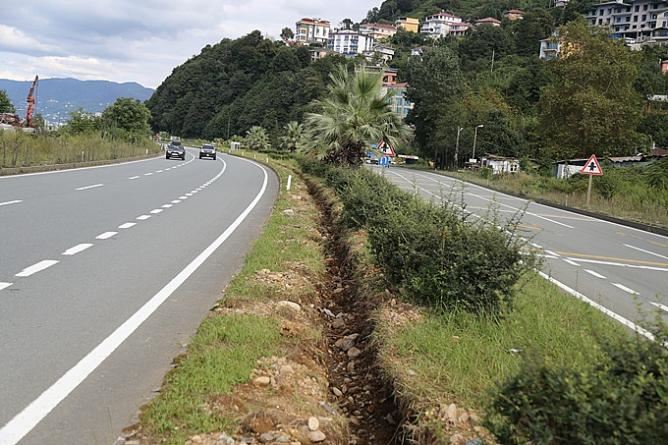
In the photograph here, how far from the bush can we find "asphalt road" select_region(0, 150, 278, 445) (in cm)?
243

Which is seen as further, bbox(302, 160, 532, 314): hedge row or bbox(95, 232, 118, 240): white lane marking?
bbox(95, 232, 118, 240): white lane marking

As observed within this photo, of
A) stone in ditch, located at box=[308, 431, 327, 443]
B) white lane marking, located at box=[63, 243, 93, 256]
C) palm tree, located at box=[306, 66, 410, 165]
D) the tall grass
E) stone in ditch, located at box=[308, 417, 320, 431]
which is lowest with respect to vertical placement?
white lane marking, located at box=[63, 243, 93, 256]

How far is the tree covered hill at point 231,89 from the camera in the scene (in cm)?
11800

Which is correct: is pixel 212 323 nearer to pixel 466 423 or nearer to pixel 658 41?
pixel 466 423

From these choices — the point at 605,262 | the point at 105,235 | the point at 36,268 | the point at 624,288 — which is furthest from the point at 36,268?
the point at 605,262

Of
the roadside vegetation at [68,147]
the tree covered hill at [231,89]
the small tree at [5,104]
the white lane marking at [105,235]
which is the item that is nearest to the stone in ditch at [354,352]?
the white lane marking at [105,235]

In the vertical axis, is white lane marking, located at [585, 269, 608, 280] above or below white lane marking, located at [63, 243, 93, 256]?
below

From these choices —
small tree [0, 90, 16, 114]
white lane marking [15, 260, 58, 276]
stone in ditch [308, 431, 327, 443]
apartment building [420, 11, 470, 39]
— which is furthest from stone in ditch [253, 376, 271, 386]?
apartment building [420, 11, 470, 39]

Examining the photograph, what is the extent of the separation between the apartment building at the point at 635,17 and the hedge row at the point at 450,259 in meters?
147

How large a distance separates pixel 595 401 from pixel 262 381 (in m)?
2.67

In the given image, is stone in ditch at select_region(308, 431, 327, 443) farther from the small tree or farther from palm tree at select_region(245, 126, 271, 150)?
palm tree at select_region(245, 126, 271, 150)

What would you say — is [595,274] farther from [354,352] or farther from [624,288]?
[354,352]

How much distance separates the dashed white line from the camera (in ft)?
26.1

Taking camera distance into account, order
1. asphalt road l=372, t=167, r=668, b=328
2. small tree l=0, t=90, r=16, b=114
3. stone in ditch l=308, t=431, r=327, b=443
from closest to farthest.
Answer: stone in ditch l=308, t=431, r=327, b=443 < asphalt road l=372, t=167, r=668, b=328 < small tree l=0, t=90, r=16, b=114
